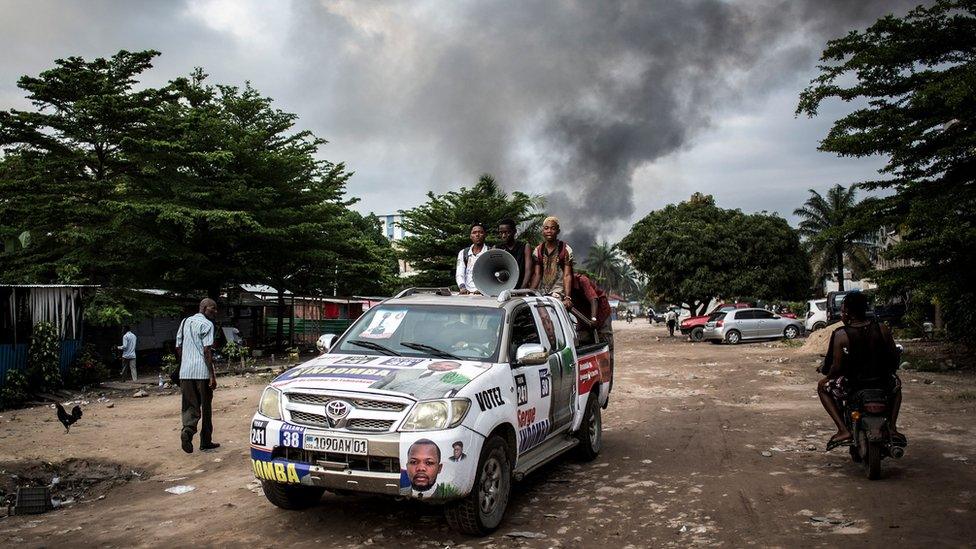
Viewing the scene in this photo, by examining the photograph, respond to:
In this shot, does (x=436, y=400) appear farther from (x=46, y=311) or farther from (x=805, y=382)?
(x=46, y=311)

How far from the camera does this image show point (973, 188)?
573 inches

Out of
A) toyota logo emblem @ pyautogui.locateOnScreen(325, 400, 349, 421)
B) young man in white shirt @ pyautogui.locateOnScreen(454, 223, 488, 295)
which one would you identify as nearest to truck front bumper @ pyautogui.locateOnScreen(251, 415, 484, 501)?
toyota logo emblem @ pyautogui.locateOnScreen(325, 400, 349, 421)

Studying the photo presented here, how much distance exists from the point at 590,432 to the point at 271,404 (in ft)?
13.0

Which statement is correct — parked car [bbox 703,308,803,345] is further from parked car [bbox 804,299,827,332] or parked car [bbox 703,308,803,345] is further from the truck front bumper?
the truck front bumper

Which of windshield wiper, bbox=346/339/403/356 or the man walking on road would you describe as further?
the man walking on road

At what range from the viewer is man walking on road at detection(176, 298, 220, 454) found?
28.4 feet

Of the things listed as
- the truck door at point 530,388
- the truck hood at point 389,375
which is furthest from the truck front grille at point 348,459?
the truck door at point 530,388

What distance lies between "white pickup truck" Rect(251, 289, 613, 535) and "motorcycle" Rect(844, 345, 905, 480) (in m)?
2.85

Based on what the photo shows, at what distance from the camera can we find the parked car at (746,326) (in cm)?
3219

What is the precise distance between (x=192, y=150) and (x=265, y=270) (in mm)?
5953

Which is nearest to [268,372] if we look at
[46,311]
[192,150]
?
[46,311]

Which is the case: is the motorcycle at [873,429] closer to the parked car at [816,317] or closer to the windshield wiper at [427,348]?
the windshield wiper at [427,348]

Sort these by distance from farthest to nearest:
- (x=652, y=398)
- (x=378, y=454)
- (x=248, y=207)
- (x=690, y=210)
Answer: (x=690, y=210), (x=248, y=207), (x=652, y=398), (x=378, y=454)

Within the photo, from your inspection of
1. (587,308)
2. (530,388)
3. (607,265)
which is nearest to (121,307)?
(587,308)
